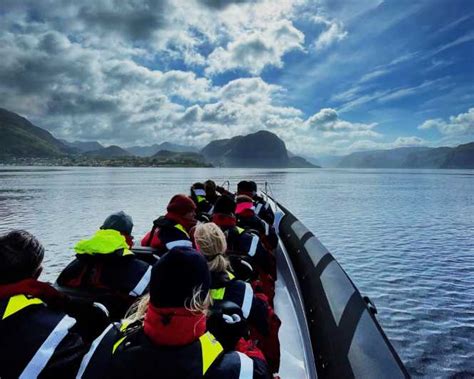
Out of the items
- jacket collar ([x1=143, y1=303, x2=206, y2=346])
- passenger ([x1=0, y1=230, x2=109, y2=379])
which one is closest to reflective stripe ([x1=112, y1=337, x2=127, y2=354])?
jacket collar ([x1=143, y1=303, x2=206, y2=346])

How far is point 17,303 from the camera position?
5.73 feet

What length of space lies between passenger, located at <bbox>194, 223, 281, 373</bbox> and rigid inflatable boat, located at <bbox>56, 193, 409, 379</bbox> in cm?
63

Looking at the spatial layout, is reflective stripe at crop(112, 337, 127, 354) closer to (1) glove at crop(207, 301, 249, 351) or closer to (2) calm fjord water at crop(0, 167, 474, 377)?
(1) glove at crop(207, 301, 249, 351)

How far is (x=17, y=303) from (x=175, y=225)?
2.30m

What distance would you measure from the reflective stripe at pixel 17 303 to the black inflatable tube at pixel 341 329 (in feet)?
6.79

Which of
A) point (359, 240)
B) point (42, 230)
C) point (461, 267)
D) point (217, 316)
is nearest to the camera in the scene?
point (217, 316)

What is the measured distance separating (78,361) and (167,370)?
68 centimetres

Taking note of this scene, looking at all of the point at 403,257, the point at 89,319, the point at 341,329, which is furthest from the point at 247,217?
the point at 403,257

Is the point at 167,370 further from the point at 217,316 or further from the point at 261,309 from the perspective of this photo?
the point at 261,309

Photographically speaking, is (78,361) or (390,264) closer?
(78,361)

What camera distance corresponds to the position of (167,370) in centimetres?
146

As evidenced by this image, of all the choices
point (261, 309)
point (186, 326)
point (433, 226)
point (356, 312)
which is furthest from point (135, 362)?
point (433, 226)

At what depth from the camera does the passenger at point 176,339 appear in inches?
58.4

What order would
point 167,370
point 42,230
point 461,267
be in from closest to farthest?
point 167,370
point 461,267
point 42,230
